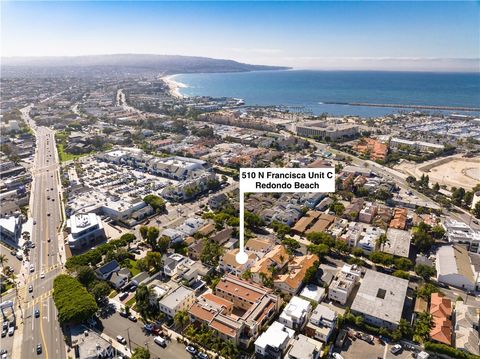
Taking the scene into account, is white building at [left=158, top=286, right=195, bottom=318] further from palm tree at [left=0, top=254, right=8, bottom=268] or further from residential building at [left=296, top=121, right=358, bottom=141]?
residential building at [left=296, top=121, right=358, bottom=141]

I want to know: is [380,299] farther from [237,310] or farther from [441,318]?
[237,310]

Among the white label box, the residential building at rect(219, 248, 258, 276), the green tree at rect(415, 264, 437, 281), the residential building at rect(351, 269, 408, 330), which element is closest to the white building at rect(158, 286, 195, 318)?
the residential building at rect(219, 248, 258, 276)

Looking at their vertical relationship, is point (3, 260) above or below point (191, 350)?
below

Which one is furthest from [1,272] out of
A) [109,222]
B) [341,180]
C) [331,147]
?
[331,147]

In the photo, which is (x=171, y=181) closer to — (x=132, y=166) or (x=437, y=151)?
(x=132, y=166)

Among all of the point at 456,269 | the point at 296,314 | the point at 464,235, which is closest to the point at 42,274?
the point at 296,314

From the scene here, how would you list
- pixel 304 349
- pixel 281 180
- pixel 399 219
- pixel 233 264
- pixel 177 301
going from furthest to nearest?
pixel 399 219 → pixel 233 264 → pixel 177 301 → pixel 304 349 → pixel 281 180

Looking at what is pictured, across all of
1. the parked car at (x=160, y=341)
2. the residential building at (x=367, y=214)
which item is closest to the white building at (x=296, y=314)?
the parked car at (x=160, y=341)
